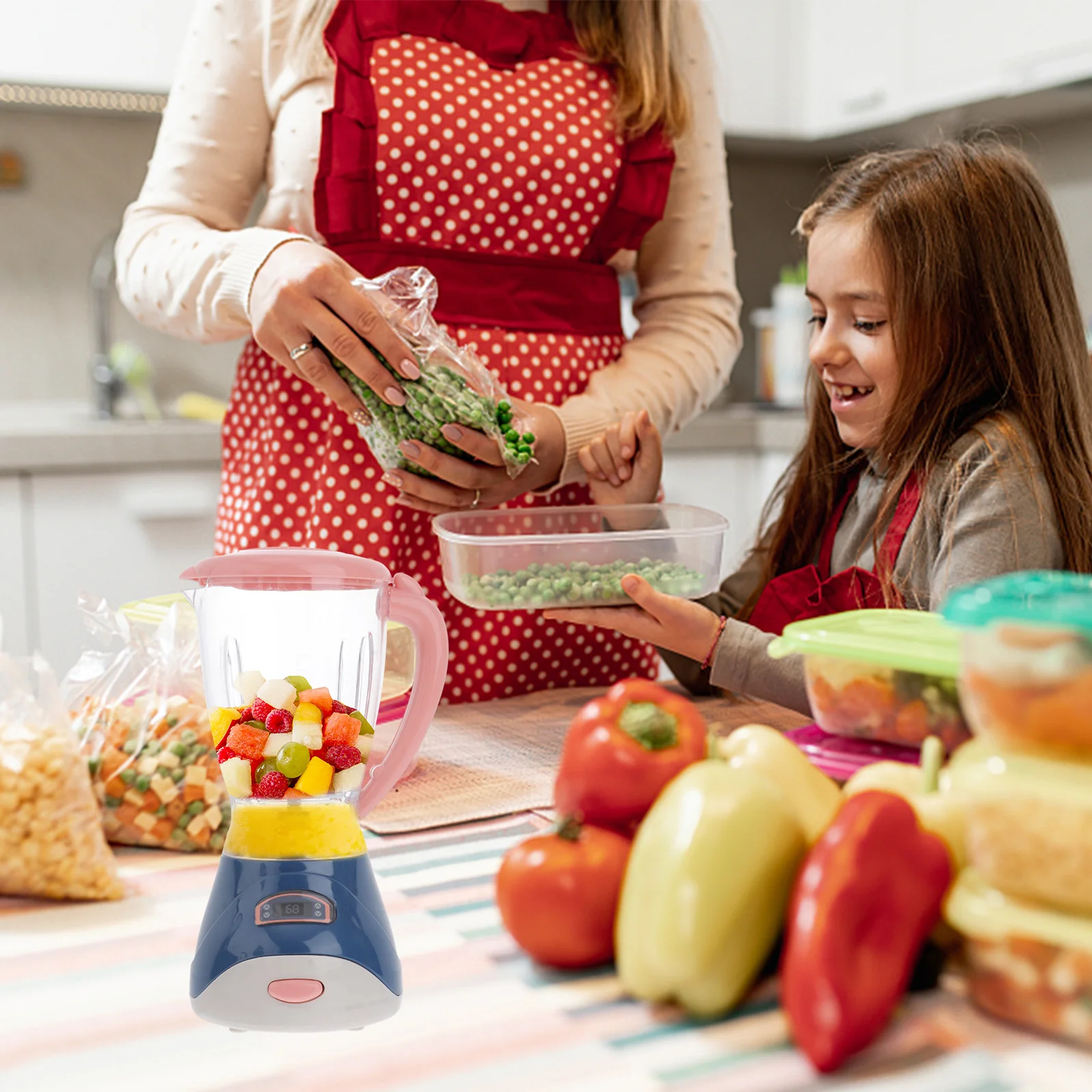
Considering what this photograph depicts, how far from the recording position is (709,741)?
1.89 ft

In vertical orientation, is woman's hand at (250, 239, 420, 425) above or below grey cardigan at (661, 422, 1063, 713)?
above

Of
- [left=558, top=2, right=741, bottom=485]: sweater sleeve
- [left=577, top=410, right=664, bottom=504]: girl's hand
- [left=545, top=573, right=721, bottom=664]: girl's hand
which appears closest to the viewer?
[left=545, top=573, right=721, bottom=664]: girl's hand

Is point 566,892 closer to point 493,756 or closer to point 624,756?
point 624,756

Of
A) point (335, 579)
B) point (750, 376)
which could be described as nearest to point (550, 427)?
point (335, 579)

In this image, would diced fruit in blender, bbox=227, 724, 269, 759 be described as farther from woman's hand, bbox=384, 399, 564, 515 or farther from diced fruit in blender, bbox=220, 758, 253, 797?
woman's hand, bbox=384, 399, 564, 515

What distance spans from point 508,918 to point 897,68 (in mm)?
2575

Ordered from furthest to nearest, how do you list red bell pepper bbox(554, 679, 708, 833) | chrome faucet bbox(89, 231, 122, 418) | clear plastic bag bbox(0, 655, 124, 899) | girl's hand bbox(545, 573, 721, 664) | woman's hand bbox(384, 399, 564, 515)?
chrome faucet bbox(89, 231, 122, 418) < woman's hand bbox(384, 399, 564, 515) < girl's hand bbox(545, 573, 721, 664) < clear plastic bag bbox(0, 655, 124, 899) < red bell pepper bbox(554, 679, 708, 833)

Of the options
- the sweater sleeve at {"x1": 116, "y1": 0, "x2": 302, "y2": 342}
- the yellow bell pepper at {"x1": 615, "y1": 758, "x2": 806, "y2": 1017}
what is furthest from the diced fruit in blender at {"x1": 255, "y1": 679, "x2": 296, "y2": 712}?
the sweater sleeve at {"x1": 116, "y1": 0, "x2": 302, "y2": 342}

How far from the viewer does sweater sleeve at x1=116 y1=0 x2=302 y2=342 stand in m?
1.19

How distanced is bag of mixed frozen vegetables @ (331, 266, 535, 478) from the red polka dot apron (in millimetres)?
178

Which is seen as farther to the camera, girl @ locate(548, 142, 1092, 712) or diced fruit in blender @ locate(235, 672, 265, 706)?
girl @ locate(548, 142, 1092, 712)

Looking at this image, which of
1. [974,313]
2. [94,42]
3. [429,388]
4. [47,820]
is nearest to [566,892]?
[47,820]

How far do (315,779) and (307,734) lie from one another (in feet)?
0.08

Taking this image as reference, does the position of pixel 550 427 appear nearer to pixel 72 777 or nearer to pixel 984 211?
pixel 984 211
